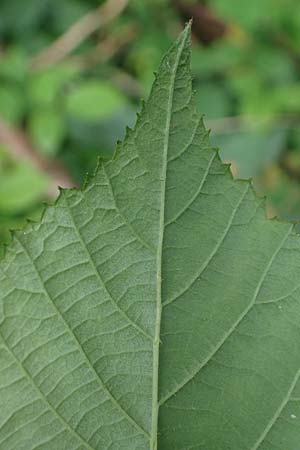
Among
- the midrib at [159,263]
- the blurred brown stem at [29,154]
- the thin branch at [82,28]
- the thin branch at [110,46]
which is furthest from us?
the thin branch at [110,46]

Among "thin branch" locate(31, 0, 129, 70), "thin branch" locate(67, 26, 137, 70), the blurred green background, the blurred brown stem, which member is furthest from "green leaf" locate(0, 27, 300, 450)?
"thin branch" locate(67, 26, 137, 70)

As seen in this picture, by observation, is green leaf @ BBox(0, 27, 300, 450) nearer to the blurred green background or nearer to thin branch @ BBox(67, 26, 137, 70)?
the blurred green background

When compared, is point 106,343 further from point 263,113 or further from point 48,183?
point 263,113

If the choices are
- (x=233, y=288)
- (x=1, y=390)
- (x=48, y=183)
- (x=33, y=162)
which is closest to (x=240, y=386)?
(x=233, y=288)

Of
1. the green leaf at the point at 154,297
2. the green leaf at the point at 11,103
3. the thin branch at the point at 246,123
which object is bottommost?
the green leaf at the point at 154,297

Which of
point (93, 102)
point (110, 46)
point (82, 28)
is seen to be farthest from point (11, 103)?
point (110, 46)

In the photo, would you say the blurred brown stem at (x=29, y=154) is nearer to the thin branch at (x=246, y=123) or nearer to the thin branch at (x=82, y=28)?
the thin branch at (x=82, y=28)

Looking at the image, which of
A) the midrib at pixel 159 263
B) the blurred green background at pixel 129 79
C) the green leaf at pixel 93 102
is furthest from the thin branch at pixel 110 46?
the midrib at pixel 159 263
